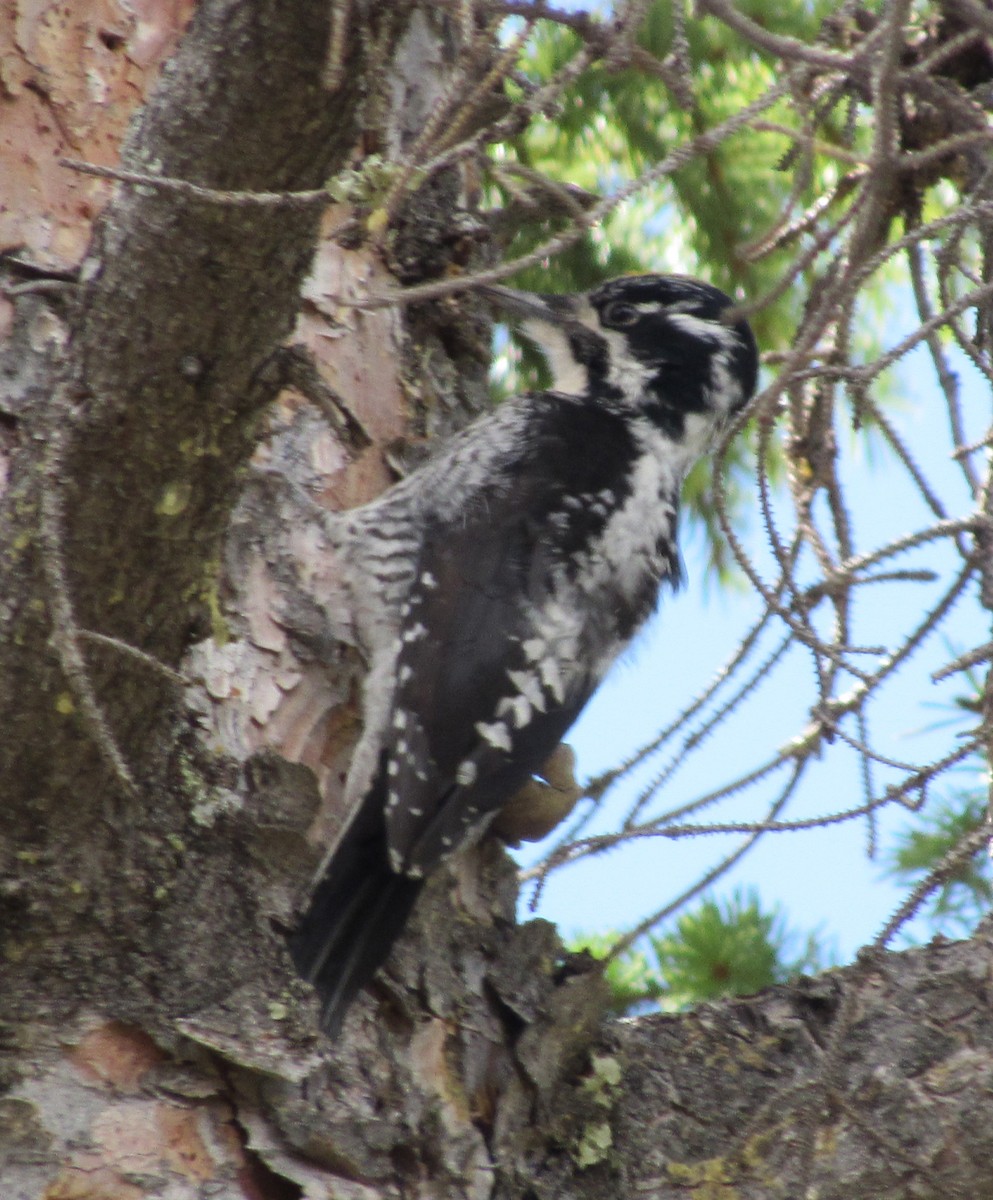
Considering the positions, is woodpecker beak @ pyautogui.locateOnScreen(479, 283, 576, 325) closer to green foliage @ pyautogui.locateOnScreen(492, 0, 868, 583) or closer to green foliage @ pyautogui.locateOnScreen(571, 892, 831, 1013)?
green foliage @ pyautogui.locateOnScreen(492, 0, 868, 583)

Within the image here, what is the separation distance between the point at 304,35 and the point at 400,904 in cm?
119

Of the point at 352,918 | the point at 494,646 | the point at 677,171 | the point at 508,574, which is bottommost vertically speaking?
the point at 352,918

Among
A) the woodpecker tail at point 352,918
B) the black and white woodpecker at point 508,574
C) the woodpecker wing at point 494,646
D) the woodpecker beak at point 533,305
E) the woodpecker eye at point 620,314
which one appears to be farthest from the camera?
the woodpecker eye at point 620,314

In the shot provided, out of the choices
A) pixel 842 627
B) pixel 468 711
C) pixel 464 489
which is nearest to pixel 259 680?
pixel 468 711

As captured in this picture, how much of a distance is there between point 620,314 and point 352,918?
1672 millimetres

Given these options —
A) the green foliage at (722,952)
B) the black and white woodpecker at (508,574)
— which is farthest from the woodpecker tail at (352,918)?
the green foliage at (722,952)

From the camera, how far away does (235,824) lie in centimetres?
202

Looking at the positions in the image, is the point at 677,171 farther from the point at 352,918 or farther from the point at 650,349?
the point at 352,918

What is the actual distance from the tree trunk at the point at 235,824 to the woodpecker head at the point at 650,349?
2.65 feet

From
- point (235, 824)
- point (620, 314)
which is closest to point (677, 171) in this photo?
point (620, 314)

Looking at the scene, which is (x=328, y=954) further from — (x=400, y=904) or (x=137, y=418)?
(x=137, y=418)

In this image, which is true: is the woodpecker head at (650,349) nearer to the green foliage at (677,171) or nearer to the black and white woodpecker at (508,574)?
the black and white woodpecker at (508,574)

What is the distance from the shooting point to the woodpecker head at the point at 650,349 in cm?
322

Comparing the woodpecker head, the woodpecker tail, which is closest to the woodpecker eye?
the woodpecker head
